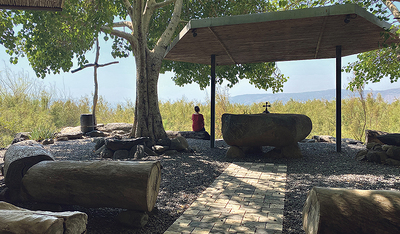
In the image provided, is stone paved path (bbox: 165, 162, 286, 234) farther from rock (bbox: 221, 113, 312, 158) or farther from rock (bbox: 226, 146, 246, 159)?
rock (bbox: 226, 146, 246, 159)

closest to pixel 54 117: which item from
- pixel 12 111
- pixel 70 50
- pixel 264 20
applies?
pixel 12 111

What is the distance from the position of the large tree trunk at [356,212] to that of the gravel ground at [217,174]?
2.65ft

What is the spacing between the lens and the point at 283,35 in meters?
6.37

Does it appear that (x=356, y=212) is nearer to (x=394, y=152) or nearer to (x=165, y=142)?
(x=394, y=152)

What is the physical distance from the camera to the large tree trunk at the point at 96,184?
8.93 feet

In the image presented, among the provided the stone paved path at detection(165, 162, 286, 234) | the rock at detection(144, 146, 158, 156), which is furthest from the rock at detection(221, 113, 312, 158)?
the rock at detection(144, 146, 158, 156)

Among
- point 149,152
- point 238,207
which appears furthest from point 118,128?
point 238,207

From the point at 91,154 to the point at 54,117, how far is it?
890cm

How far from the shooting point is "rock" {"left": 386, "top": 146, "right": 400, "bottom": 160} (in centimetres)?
572

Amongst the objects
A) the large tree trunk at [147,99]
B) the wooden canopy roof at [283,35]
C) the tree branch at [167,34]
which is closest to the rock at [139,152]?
the large tree trunk at [147,99]

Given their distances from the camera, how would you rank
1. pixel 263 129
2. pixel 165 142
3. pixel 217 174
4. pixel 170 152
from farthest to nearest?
pixel 165 142
pixel 170 152
pixel 263 129
pixel 217 174

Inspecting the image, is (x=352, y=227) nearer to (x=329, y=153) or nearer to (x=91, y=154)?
(x=329, y=153)

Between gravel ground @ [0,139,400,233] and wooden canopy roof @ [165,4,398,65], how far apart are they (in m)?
2.93

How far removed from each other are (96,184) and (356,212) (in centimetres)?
244
